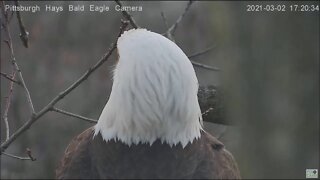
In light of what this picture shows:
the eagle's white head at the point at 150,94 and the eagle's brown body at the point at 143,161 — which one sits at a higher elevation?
the eagle's white head at the point at 150,94

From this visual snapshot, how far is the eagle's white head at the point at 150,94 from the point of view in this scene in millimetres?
3402

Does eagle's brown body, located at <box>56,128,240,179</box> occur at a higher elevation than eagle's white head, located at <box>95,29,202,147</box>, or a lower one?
lower

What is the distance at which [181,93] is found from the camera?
3438 millimetres

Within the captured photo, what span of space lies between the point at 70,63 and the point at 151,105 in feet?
23.5

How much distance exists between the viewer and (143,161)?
137 inches

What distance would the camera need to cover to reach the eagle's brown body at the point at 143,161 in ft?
11.3

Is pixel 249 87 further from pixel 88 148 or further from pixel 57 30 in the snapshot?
pixel 57 30

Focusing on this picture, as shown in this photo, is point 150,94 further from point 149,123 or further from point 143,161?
point 143,161

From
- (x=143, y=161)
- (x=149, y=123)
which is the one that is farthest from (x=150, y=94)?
(x=143, y=161)

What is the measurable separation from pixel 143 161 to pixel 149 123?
187 mm

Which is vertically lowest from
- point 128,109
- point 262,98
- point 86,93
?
point 86,93

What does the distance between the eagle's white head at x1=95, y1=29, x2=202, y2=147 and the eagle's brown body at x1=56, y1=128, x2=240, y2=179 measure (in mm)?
44

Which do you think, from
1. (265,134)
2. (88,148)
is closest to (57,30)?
(88,148)

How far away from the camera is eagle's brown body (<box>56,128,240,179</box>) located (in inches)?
136
